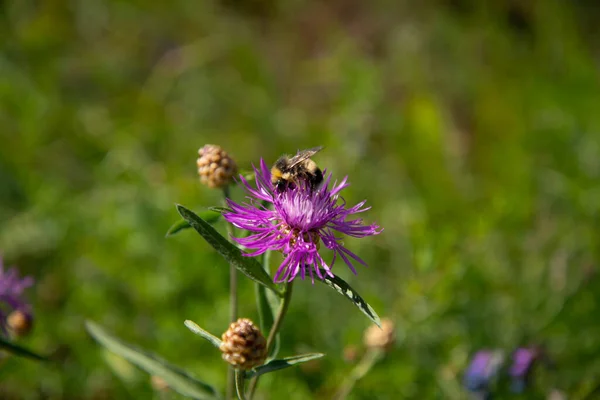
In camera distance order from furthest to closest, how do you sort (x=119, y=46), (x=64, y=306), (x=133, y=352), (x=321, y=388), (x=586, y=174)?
(x=119, y=46)
(x=586, y=174)
(x=64, y=306)
(x=321, y=388)
(x=133, y=352)

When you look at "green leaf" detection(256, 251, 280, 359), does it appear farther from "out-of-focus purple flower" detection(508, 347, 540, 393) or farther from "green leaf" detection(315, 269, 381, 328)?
"out-of-focus purple flower" detection(508, 347, 540, 393)

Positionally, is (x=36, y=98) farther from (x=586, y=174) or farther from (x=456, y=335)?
(x=586, y=174)

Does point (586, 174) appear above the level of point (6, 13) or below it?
below

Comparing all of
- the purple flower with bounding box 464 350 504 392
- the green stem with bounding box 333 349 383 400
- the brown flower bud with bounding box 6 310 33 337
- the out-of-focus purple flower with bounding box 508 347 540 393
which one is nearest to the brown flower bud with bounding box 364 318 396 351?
the green stem with bounding box 333 349 383 400

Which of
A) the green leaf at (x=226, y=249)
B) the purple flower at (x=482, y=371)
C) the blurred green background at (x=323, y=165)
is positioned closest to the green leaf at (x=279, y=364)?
the green leaf at (x=226, y=249)

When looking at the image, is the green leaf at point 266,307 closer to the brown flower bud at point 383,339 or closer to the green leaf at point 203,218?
the green leaf at point 203,218

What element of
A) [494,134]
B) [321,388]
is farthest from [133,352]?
[494,134]
